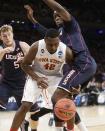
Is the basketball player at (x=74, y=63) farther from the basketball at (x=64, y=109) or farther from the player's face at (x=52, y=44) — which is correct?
the player's face at (x=52, y=44)

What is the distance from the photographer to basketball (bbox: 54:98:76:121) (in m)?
5.26

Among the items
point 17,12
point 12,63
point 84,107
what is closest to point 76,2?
point 17,12

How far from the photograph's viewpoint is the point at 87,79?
5637mm

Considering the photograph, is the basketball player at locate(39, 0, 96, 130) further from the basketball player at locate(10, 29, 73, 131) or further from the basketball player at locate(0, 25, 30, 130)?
the basketball player at locate(0, 25, 30, 130)

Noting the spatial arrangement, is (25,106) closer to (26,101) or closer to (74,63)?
(26,101)

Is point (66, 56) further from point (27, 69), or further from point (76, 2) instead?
point (76, 2)

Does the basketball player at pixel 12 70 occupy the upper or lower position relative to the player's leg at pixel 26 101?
upper

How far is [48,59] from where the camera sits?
554cm

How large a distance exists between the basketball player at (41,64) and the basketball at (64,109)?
15.6 inches

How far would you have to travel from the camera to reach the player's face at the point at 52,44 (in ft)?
17.4

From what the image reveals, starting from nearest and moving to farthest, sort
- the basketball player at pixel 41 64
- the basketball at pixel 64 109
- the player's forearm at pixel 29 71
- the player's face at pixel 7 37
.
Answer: the basketball at pixel 64 109, the basketball player at pixel 41 64, the player's forearm at pixel 29 71, the player's face at pixel 7 37

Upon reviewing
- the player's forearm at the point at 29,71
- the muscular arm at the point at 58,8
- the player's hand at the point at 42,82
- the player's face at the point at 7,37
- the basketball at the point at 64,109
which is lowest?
the basketball at the point at 64,109

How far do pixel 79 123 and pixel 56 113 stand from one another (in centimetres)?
115

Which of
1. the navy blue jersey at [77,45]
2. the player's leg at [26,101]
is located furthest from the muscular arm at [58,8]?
the player's leg at [26,101]
